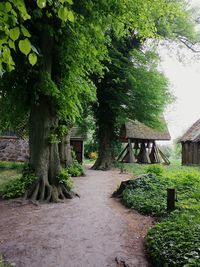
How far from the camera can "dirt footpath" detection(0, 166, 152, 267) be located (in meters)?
5.77

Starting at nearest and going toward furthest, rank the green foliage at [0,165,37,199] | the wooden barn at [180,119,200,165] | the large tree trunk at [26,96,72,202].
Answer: the green foliage at [0,165,37,199]
the large tree trunk at [26,96,72,202]
the wooden barn at [180,119,200,165]

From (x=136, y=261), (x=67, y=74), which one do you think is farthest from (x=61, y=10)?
(x=67, y=74)

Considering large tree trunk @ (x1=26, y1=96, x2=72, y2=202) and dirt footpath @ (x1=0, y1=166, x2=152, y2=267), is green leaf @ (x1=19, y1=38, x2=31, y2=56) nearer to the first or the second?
dirt footpath @ (x1=0, y1=166, x2=152, y2=267)

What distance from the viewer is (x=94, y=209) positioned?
9.32 metres

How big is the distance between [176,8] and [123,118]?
11.0 meters

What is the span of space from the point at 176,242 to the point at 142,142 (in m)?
24.4

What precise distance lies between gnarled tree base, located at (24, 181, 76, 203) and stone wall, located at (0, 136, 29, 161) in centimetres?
1274

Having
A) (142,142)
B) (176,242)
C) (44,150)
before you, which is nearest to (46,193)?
(44,150)

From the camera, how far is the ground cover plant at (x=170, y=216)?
17.9 ft

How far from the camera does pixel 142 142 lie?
29984mm

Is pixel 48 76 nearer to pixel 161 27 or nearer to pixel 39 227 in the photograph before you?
pixel 39 227

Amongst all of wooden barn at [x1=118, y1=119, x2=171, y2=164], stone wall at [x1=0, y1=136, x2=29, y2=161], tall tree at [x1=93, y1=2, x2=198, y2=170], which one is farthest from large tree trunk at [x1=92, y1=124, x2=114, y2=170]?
wooden barn at [x1=118, y1=119, x2=171, y2=164]

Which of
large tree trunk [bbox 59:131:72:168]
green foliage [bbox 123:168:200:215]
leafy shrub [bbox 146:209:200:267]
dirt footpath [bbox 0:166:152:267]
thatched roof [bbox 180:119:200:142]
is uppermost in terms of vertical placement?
thatched roof [bbox 180:119:200:142]

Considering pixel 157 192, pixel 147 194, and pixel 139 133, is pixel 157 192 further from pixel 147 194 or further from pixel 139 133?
pixel 139 133
